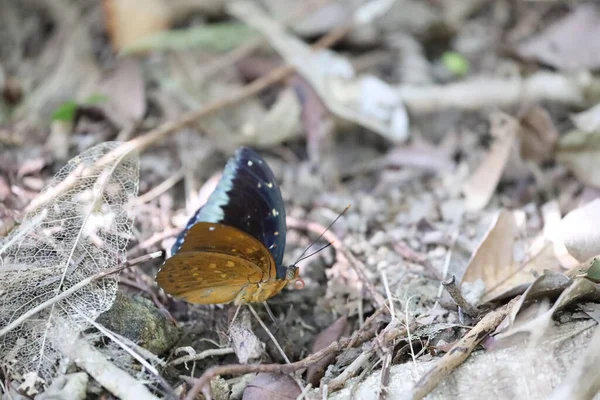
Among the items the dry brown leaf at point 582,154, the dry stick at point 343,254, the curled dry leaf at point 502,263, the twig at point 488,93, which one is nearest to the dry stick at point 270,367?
the dry stick at point 343,254

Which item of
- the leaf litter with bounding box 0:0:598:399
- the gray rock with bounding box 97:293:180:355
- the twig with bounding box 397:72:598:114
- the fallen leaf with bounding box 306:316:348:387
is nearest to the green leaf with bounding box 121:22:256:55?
the leaf litter with bounding box 0:0:598:399

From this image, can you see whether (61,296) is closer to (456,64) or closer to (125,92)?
(125,92)

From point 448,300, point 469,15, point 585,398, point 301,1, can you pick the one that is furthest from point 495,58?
point 585,398

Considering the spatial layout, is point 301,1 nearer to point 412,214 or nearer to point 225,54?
point 225,54

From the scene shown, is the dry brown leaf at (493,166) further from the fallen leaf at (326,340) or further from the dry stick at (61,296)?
the dry stick at (61,296)

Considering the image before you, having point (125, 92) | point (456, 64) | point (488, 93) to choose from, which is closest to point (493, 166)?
point (488, 93)

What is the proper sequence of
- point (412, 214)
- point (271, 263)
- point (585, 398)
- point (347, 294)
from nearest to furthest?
point (585, 398) → point (271, 263) → point (347, 294) → point (412, 214)
